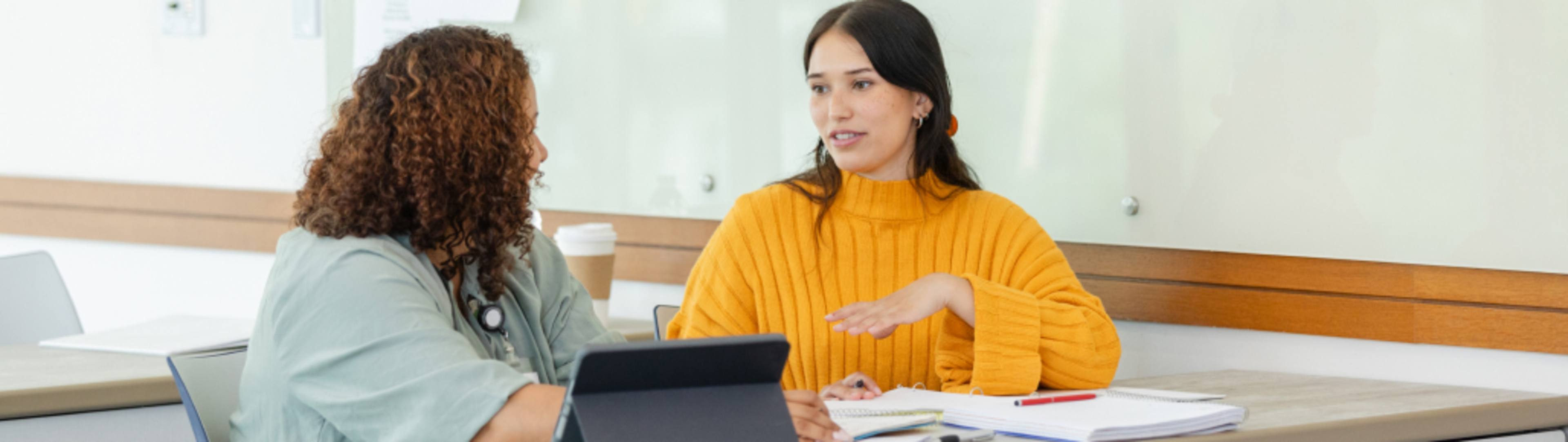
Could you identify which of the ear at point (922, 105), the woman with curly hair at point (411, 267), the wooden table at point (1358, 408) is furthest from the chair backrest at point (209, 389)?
the ear at point (922, 105)

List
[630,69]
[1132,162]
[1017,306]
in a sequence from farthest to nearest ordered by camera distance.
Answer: [630,69]
[1132,162]
[1017,306]

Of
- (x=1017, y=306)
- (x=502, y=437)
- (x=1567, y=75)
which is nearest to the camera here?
(x=502, y=437)

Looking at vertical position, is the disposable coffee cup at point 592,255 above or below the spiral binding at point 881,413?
below

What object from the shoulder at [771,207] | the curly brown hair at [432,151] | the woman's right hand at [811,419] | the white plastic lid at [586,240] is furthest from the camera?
the white plastic lid at [586,240]

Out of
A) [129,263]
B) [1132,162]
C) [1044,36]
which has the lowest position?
[129,263]

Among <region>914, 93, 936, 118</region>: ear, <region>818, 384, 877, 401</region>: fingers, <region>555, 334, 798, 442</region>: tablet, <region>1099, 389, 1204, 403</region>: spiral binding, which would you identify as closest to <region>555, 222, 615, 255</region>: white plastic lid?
<region>914, 93, 936, 118</region>: ear

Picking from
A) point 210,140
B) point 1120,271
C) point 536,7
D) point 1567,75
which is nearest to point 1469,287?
point 1567,75

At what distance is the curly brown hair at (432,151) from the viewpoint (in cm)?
138

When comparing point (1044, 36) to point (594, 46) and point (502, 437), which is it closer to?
point (594, 46)

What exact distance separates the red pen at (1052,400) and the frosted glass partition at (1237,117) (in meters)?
0.61

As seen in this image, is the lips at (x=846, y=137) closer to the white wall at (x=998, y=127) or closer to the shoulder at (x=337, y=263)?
the white wall at (x=998, y=127)

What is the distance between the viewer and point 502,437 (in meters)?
1.25

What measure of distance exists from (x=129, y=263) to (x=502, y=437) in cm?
241

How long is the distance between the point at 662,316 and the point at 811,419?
92cm
